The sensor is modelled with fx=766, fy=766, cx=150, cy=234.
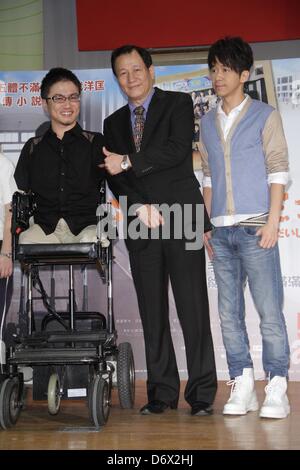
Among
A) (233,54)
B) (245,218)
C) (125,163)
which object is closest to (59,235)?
(125,163)

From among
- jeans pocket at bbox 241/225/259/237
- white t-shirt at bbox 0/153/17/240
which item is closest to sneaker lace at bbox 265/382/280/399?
jeans pocket at bbox 241/225/259/237

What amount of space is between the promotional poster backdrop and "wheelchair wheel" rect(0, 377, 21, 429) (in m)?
1.22

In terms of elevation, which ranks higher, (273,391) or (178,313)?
(178,313)

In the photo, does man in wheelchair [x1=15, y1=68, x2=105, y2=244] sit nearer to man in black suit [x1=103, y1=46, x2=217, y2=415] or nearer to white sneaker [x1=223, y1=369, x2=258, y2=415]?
man in black suit [x1=103, y1=46, x2=217, y2=415]

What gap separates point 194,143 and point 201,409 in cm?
176

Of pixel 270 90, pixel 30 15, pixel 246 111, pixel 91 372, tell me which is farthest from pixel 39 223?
pixel 30 15

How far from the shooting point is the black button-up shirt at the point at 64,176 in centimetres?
320

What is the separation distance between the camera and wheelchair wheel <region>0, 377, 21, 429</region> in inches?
110

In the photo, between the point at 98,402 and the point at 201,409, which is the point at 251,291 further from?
the point at 98,402

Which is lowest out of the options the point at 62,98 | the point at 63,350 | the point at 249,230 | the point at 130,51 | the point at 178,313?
the point at 63,350

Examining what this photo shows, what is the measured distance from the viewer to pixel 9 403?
9.28ft

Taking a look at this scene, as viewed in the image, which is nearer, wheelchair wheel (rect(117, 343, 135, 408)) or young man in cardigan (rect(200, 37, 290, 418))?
young man in cardigan (rect(200, 37, 290, 418))

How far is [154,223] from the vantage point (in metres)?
3.03

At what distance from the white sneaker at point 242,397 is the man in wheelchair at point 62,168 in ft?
2.84
